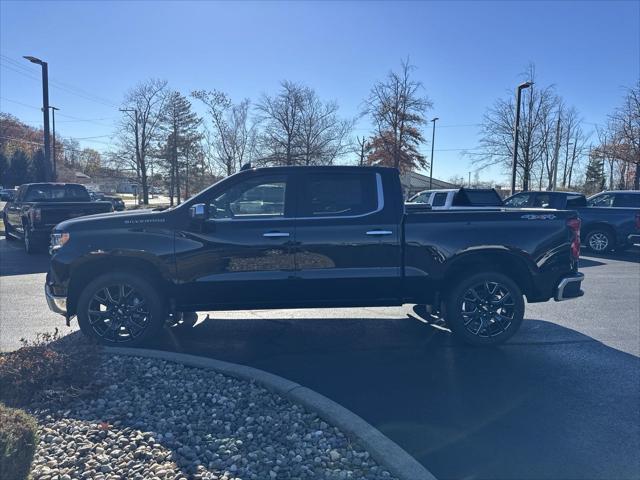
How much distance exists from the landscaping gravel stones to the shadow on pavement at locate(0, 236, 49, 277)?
8.03 meters

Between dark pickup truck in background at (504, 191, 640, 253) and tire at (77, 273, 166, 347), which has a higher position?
dark pickup truck in background at (504, 191, 640, 253)

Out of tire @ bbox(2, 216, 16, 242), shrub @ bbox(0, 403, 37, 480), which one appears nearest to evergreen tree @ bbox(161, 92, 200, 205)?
tire @ bbox(2, 216, 16, 242)

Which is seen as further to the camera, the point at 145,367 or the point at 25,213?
the point at 25,213

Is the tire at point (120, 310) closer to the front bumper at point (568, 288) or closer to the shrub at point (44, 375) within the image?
the shrub at point (44, 375)

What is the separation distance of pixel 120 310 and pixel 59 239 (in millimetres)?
1001

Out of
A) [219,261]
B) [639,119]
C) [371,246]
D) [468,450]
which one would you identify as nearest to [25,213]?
[219,261]

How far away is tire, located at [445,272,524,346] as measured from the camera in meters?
5.68

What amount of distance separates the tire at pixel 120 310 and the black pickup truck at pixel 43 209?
309 inches

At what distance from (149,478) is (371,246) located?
10.8ft

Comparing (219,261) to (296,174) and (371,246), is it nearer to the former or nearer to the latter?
(296,174)

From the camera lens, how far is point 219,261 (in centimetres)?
541

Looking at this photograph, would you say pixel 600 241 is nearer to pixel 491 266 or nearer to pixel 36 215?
pixel 491 266

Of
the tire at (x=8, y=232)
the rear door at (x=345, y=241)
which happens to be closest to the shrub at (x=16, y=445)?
the rear door at (x=345, y=241)

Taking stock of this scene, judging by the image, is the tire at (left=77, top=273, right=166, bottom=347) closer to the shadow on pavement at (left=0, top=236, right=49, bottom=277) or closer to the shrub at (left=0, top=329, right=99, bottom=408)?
the shrub at (left=0, top=329, right=99, bottom=408)
